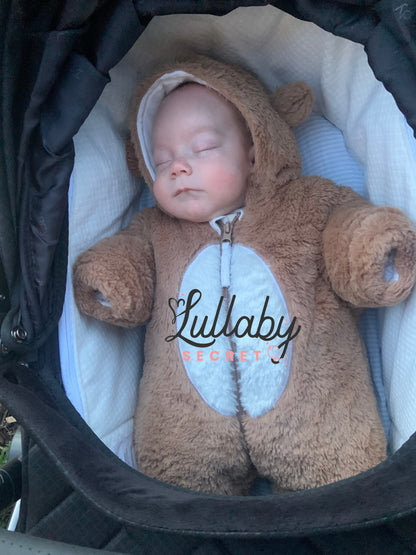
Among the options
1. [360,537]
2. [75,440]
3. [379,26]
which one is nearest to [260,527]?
[360,537]

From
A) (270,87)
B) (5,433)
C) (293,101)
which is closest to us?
(293,101)

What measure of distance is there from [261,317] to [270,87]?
539 millimetres

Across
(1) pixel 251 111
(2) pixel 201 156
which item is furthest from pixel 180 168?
(1) pixel 251 111

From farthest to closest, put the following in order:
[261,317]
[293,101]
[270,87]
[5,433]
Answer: [5,433]
[270,87]
[293,101]
[261,317]

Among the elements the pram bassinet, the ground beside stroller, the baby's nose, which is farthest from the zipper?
the ground beside stroller

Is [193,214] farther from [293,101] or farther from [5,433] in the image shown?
[5,433]

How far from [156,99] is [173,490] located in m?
0.77

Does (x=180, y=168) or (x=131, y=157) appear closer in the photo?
(x=180, y=168)

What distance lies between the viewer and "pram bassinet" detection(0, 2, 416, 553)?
67cm

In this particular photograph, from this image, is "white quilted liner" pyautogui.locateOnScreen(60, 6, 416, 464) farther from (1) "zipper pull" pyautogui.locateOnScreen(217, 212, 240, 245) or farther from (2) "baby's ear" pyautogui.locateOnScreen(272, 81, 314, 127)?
(1) "zipper pull" pyautogui.locateOnScreen(217, 212, 240, 245)

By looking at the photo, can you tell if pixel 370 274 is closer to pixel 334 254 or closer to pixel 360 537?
pixel 334 254

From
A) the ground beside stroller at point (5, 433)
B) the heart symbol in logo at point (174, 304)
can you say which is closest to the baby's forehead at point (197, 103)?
the heart symbol in logo at point (174, 304)

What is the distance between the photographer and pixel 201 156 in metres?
1.05

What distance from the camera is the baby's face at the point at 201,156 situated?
1.04 m
